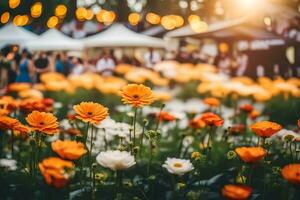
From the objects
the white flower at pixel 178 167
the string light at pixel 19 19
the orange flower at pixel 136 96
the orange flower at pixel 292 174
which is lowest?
the white flower at pixel 178 167

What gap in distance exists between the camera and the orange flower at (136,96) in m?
2.27

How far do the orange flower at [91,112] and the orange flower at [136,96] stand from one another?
0.49 ft

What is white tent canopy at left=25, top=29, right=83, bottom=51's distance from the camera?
41.8 ft

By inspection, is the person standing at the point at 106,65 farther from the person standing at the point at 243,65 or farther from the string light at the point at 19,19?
the string light at the point at 19,19

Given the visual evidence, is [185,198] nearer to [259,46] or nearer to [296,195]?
[296,195]

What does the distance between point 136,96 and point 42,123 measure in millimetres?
446

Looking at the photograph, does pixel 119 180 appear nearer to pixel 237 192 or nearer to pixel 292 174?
pixel 237 192

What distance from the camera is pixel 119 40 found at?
12.9 metres

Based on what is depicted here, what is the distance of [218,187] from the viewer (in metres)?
2.53

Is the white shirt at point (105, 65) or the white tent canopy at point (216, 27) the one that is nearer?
the white tent canopy at point (216, 27)

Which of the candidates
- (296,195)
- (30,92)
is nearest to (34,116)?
(296,195)

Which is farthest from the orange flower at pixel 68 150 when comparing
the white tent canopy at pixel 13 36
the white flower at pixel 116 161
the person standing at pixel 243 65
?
the person standing at pixel 243 65

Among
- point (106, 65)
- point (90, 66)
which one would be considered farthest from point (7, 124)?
point (90, 66)

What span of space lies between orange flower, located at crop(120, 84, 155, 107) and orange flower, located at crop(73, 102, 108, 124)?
15 cm
